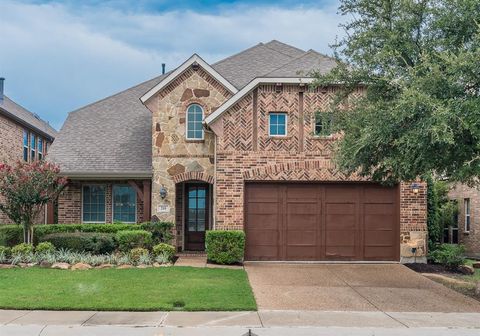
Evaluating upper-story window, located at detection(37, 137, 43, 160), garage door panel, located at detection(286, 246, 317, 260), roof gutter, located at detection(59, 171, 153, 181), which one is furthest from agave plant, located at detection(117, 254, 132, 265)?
upper-story window, located at detection(37, 137, 43, 160)

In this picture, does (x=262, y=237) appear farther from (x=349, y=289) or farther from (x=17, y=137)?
(x=17, y=137)

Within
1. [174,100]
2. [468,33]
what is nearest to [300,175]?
[174,100]

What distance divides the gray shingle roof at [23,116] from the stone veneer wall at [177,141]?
25.7ft

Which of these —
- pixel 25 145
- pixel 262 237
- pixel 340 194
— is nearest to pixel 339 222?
pixel 340 194

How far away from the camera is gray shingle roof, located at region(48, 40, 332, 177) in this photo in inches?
741

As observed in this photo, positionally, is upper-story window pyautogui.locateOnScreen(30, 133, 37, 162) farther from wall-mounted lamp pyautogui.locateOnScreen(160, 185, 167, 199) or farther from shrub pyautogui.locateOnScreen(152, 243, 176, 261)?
shrub pyautogui.locateOnScreen(152, 243, 176, 261)

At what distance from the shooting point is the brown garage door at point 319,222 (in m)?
17.0

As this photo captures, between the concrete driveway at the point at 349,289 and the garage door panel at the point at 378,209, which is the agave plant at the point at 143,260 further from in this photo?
the garage door panel at the point at 378,209

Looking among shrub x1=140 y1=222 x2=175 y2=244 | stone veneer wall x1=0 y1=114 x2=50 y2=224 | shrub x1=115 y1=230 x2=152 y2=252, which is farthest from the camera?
stone veneer wall x1=0 y1=114 x2=50 y2=224

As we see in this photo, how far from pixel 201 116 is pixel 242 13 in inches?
171

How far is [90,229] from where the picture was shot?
17625 millimetres

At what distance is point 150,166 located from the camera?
744 inches

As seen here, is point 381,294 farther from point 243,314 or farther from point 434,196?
point 434,196

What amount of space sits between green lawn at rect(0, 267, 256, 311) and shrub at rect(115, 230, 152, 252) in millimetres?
2123
